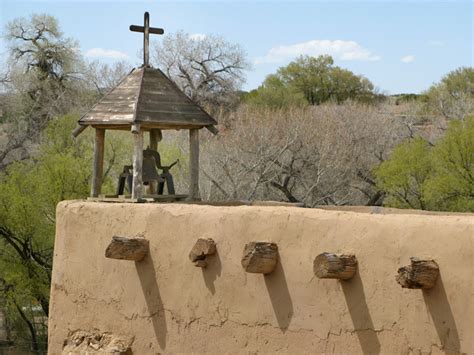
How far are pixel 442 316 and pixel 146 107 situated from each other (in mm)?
5016

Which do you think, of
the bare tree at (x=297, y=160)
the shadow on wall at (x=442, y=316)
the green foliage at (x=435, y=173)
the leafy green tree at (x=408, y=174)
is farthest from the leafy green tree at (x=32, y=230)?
the shadow on wall at (x=442, y=316)

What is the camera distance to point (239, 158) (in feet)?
94.1

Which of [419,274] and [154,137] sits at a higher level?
[154,137]

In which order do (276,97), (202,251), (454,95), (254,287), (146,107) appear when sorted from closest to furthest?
1. (254,287)
2. (202,251)
3. (146,107)
4. (454,95)
5. (276,97)

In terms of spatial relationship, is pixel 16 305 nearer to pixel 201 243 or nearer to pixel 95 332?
pixel 95 332

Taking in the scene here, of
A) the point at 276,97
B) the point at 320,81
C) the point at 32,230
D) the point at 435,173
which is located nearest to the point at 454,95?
the point at 276,97

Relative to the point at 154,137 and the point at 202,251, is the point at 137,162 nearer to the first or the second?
the point at 154,137

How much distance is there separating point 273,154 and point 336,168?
214 centimetres

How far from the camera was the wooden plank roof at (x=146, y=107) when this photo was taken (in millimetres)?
10070

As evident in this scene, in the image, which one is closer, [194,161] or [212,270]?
[212,270]

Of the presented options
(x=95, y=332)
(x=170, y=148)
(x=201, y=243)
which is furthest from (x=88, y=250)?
(x=170, y=148)

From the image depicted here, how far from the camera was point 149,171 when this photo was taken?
1090 centimetres

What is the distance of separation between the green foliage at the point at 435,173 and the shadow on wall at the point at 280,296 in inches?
696

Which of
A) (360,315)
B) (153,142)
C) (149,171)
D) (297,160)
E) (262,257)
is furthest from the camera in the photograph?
(297,160)
